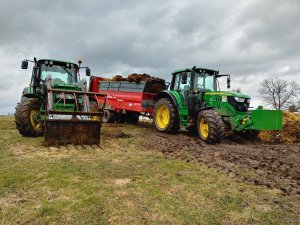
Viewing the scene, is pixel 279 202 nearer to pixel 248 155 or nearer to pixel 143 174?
pixel 143 174

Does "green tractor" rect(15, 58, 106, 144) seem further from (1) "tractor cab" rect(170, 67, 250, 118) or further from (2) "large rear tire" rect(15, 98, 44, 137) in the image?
(1) "tractor cab" rect(170, 67, 250, 118)

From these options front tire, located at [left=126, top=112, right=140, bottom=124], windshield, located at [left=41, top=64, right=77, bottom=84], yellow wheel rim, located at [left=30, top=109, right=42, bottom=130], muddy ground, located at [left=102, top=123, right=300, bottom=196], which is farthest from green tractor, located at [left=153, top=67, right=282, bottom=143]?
yellow wheel rim, located at [left=30, top=109, right=42, bottom=130]

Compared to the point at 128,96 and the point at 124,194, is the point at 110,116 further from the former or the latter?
the point at 124,194

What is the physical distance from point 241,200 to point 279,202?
55 centimetres

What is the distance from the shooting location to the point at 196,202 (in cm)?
476

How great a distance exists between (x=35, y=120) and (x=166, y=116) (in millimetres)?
5103

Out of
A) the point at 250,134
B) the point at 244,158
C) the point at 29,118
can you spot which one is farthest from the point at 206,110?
the point at 29,118

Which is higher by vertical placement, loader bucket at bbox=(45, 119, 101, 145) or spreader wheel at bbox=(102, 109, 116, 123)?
spreader wheel at bbox=(102, 109, 116, 123)

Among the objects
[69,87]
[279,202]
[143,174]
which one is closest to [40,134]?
[69,87]

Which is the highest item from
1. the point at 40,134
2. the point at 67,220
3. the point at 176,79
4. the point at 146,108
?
the point at 176,79

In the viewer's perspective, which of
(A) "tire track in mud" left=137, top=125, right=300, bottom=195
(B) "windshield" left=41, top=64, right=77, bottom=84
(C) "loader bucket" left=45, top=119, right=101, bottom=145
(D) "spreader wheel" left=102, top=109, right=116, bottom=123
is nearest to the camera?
(A) "tire track in mud" left=137, top=125, right=300, bottom=195

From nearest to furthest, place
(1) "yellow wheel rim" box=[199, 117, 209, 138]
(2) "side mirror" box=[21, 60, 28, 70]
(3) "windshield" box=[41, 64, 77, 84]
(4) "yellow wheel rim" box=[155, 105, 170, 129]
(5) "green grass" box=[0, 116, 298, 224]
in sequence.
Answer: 1. (5) "green grass" box=[0, 116, 298, 224]
2. (1) "yellow wheel rim" box=[199, 117, 209, 138]
3. (2) "side mirror" box=[21, 60, 28, 70]
4. (3) "windshield" box=[41, 64, 77, 84]
5. (4) "yellow wheel rim" box=[155, 105, 170, 129]

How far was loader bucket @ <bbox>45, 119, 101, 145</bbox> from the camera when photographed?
850cm

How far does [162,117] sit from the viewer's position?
13094 mm
